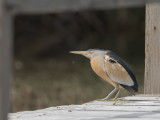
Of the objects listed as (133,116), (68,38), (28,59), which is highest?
(68,38)

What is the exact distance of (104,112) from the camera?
421 centimetres

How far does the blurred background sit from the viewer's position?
36.0 feet

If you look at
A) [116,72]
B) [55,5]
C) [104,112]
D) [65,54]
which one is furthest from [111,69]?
[65,54]

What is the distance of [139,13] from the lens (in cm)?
2844

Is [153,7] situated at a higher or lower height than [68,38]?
lower

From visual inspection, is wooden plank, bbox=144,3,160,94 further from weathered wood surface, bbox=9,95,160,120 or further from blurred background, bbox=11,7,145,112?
blurred background, bbox=11,7,145,112

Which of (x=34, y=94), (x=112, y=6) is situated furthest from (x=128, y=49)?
(x=112, y=6)

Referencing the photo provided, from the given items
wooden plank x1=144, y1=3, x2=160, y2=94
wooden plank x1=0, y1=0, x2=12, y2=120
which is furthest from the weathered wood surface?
wooden plank x1=0, y1=0, x2=12, y2=120

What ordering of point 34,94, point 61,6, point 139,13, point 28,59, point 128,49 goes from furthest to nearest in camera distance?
point 139,13 < point 128,49 < point 28,59 < point 34,94 < point 61,6

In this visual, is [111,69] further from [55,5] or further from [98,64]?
[55,5]

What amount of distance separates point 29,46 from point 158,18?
21.0m

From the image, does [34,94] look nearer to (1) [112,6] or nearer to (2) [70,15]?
(1) [112,6]

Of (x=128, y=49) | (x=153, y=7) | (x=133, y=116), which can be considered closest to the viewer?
(x=133, y=116)

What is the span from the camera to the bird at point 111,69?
17.4 feet
